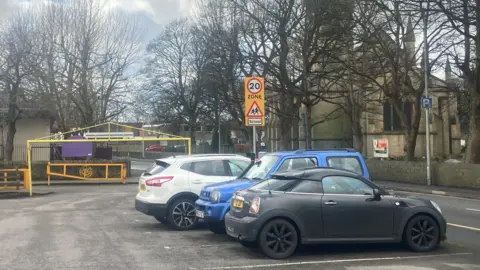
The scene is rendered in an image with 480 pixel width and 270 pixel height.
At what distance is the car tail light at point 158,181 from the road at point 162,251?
1030 mm

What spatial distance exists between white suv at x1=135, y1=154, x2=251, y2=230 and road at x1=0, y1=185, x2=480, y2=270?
1.39ft

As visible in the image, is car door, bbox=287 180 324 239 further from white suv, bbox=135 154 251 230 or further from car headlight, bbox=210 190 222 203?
white suv, bbox=135 154 251 230

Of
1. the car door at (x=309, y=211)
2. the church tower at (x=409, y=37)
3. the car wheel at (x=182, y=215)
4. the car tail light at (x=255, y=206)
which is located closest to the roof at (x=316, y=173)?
Result: the car door at (x=309, y=211)

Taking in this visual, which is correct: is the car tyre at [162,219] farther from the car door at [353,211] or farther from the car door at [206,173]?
the car door at [353,211]

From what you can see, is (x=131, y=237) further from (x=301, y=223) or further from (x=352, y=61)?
(x=352, y=61)

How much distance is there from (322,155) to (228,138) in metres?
56.0

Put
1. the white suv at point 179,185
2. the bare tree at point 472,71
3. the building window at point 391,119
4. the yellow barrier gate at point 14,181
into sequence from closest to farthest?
1. the white suv at point 179,185
2. the bare tree at point 472,71
3. the yellow barrier gate at point 14,181
4. the building window at point 391,119

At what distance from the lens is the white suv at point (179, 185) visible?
40.3 ft

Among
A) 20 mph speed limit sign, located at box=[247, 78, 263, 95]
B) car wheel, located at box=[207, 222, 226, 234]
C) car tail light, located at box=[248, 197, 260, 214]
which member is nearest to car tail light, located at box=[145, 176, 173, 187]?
car wheel, located at box=[207, 222, 226, 234]

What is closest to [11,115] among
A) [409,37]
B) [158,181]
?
[409,37]

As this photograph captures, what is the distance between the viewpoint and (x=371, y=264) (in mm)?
8422

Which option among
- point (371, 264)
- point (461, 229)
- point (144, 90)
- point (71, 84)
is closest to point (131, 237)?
point (371, 264)

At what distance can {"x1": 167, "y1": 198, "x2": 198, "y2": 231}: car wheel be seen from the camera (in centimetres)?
1230

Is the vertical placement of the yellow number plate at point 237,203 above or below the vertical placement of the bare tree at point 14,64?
below
